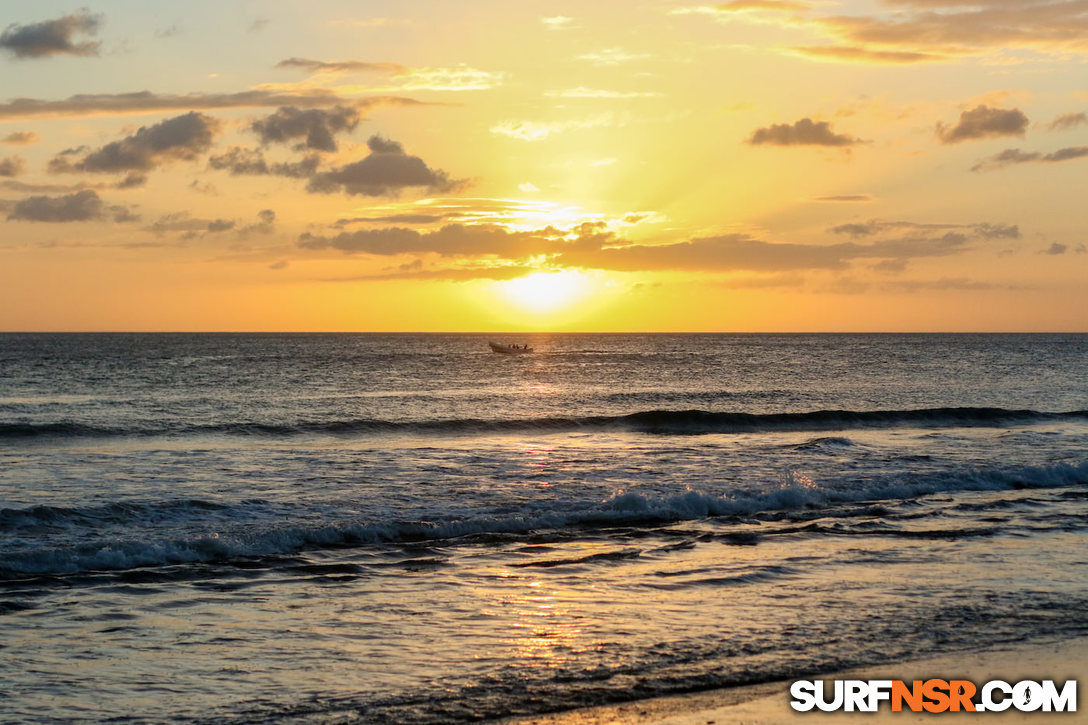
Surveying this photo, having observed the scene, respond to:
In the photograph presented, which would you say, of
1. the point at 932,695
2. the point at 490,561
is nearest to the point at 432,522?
the point at 490,561

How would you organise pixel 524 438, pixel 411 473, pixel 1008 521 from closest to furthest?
1. pixel 1008 521
2. pixel 411 473
3. pixel 524 438

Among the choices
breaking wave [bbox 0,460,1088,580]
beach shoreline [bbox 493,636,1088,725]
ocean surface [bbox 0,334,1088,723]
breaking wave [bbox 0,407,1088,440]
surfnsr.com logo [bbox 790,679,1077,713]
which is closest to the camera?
beach shoreline [bbox 493,636,1088,725]

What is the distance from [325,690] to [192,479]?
16547mm

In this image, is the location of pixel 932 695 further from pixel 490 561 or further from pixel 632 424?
pixel 632 424

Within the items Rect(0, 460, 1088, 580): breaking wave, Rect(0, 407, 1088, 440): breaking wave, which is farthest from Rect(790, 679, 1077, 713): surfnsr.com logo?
Rect(0, 407, 1088, 440): breaking wave

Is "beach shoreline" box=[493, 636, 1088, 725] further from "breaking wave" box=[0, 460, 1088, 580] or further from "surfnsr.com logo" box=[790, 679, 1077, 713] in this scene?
"breaking wave" box=[0, 460, 1088, 580]

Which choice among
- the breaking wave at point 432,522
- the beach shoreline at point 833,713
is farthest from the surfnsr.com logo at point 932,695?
the breaking wave at point 432,522

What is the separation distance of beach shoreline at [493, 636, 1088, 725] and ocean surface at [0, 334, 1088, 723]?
26cm

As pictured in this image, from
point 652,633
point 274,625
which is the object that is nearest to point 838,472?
point 652,633

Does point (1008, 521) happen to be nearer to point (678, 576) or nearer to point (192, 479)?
point (678, 576)

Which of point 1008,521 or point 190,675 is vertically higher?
point 190,675

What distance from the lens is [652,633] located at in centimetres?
1163

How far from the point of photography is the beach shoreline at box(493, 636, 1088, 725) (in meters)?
9.10

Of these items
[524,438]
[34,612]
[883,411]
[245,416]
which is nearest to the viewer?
[34,612]
